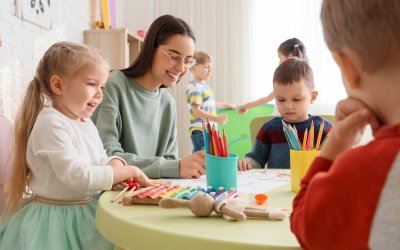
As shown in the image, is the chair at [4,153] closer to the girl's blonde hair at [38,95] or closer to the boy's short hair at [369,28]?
the girl's blonde hair at [38,95]

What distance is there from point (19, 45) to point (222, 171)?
2354mm

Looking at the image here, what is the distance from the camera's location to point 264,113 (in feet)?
12.7

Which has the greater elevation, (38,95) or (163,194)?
(38,95)

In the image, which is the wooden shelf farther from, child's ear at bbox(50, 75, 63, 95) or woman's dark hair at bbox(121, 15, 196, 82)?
child's ear at bbox(50, 75, 63, 95)

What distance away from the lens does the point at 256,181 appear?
3.69 feet

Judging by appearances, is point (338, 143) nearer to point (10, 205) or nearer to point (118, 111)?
point (10, 205)

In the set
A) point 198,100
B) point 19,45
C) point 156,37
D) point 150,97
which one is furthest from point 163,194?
point 198,100

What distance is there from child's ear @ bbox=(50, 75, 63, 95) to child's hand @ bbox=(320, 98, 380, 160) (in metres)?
0.87

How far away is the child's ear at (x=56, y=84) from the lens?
4.07 feet

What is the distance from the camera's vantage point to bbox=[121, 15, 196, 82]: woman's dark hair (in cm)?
166

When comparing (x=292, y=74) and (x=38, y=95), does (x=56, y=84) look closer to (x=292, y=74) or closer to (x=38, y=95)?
(x=38, y=95)

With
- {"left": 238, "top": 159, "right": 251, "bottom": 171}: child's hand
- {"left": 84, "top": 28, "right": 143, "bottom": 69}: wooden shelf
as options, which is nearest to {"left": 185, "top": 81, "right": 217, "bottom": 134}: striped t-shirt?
{"left": 84, "top": 28, "right": 143, "bottom": 69}: wooden shelf

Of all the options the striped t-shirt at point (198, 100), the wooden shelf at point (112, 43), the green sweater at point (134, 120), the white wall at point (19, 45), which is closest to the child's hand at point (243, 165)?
the green sweater at point (134, 120)

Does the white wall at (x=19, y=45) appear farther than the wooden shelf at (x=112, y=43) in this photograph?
No
